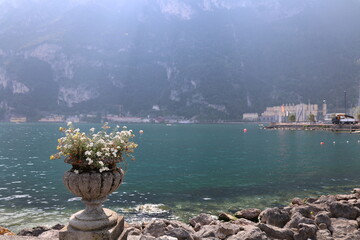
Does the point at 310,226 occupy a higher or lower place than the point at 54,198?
higher

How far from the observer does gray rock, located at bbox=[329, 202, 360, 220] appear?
572 inches

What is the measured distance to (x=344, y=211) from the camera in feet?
47.9

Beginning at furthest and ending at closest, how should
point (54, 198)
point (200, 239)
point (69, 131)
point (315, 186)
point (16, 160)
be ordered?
point (16, 160), point (315, 186), point (54, 198), point (200, 239), point (69, 131)

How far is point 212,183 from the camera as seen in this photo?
2806cm

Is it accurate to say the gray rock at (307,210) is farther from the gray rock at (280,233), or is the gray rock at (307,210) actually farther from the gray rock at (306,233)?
the gray rock at (280,233)

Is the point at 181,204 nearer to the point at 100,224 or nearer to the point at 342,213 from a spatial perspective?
the point at 342,213

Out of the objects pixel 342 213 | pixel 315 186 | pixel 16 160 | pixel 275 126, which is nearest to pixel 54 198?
pixel 342 213

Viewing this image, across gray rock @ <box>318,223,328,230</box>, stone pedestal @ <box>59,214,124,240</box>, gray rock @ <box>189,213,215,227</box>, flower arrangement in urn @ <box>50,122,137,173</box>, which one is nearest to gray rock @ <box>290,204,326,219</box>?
gray rock @ <box>318,223,328,230</box>

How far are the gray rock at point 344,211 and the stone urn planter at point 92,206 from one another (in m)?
11.7

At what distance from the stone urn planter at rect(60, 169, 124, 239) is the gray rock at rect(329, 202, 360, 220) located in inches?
462

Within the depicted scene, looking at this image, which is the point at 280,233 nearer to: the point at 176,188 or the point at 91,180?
the point at 91,180

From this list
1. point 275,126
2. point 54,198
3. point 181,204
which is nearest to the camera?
point 181,204

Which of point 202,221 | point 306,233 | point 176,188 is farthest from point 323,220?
point 176,188

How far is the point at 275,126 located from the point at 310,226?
182618 mm
